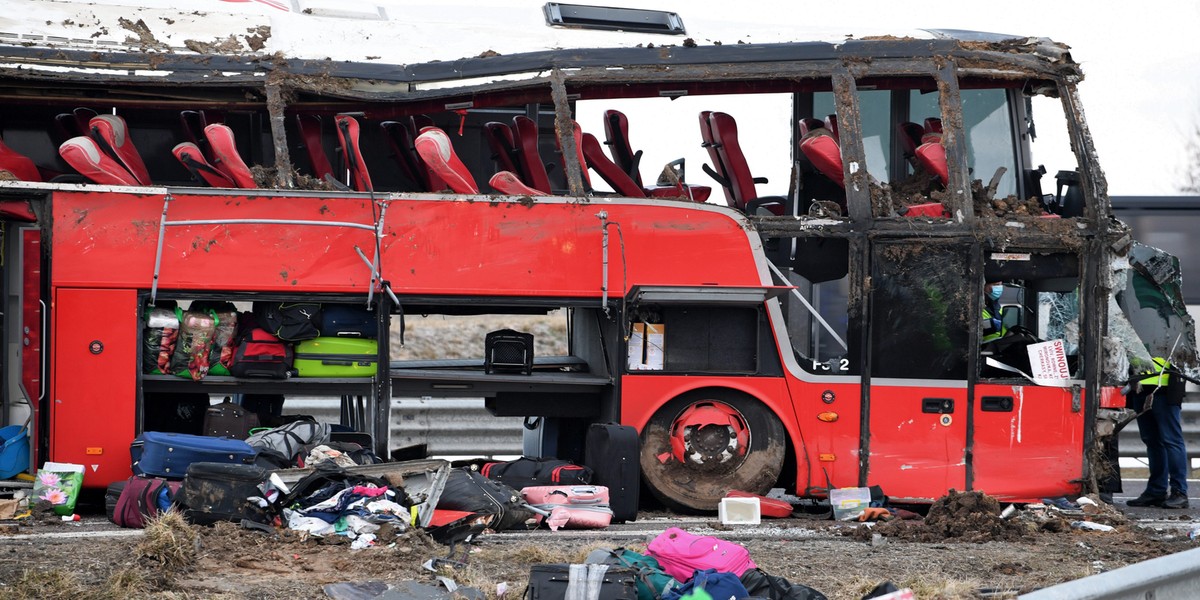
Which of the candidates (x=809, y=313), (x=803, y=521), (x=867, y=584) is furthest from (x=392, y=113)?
(x=867, y=584)

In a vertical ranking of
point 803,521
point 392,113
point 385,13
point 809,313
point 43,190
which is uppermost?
point 385,13

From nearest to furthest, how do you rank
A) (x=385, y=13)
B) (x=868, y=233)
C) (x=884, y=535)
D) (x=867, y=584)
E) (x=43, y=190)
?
(x=867, y=584)
(x=884, y=535)
(x=43, y=190)
(x=868, y=233)
(x=385, y=13)

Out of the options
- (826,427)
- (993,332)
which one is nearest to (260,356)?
(826,427)

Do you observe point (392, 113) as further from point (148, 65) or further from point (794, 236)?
point (794, 236)

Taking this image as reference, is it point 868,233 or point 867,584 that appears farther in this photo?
point 868,233

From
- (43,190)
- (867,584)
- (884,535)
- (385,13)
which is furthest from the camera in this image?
(385,13)

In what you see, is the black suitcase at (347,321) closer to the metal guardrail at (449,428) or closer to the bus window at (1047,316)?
the metal guardrail at (449,428)

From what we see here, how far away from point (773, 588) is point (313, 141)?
5.45 metres

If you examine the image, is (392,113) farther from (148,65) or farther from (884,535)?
(884,535)

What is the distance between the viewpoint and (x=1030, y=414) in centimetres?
941

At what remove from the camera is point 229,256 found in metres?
8.85

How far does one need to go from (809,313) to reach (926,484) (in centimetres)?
140

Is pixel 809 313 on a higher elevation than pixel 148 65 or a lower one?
lower

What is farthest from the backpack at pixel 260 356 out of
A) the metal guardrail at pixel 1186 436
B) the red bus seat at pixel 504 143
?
the metal guardrail at pixel 1186 436
